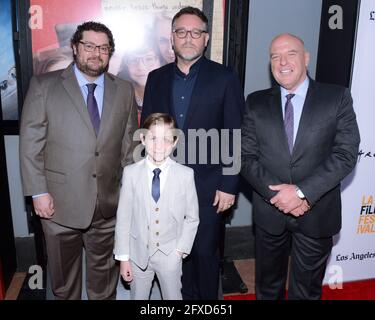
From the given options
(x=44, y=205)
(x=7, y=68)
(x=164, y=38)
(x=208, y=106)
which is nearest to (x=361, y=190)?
(x=208, y=106)

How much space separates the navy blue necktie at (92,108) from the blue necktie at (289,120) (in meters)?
1.18

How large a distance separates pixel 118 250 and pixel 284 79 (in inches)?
56.5

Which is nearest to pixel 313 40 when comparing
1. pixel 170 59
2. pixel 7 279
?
pixel 170 59

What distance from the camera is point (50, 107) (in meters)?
2.62

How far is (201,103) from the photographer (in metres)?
2.74

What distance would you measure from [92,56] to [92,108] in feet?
1.05

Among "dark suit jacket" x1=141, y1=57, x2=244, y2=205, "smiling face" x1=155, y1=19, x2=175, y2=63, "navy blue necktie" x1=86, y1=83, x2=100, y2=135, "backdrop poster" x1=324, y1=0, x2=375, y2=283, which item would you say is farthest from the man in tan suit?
"backdrop poster" x1=324, y1=0, x2=375, y2=283

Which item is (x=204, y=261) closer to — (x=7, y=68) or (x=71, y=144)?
(x=71, y=144)

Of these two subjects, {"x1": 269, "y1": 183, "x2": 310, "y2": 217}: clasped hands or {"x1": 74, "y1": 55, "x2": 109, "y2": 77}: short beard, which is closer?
{"x1": 269, "y1": 183, "x2": 310, "y2": 217}: clasped hands

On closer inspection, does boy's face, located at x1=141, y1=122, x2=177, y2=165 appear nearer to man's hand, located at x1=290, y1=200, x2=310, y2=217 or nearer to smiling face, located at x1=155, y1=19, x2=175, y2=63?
man's hand, located at x1=290, y1=200, x2=310, y2=217

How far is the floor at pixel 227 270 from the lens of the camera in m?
3.38

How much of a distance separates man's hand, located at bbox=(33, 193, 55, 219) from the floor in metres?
0.81

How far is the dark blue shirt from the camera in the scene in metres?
2.77

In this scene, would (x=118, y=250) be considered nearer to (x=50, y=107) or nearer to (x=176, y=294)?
(x=176, y=294)
